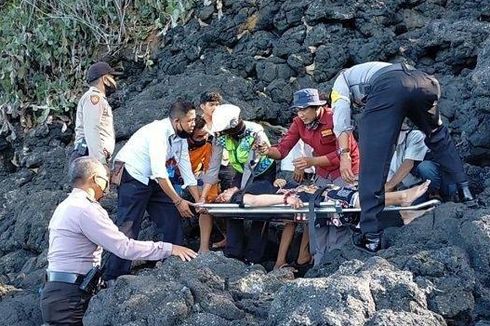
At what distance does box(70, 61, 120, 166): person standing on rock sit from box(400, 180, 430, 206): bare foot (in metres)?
2.62

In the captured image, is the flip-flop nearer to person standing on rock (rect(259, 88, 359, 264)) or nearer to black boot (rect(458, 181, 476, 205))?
person standing on rock (rect(259, 88, 359, 264))

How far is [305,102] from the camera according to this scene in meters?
6.35

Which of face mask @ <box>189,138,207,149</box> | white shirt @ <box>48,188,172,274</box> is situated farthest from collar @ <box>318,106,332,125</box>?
white shirt @ <box>48,188,172,274</box>

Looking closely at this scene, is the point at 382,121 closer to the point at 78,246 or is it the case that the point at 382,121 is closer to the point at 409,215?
the point at 409,215

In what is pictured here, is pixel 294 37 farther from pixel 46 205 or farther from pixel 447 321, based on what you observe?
pixel 447 321

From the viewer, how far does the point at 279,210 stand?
19.4 ft

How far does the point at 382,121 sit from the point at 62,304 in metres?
2.44

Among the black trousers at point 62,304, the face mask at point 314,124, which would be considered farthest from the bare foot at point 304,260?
the black trousers at point 62,304

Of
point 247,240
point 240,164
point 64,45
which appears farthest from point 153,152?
point 64,45

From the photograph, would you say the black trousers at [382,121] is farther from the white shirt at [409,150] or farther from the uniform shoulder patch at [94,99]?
the uniform shoulder patch at [94,99]

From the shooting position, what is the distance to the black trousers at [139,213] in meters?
6.04

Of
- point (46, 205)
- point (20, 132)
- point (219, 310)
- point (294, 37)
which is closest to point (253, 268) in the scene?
point (219, 310)

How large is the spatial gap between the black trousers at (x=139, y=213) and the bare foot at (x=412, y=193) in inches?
75.5

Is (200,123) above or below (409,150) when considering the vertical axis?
above
